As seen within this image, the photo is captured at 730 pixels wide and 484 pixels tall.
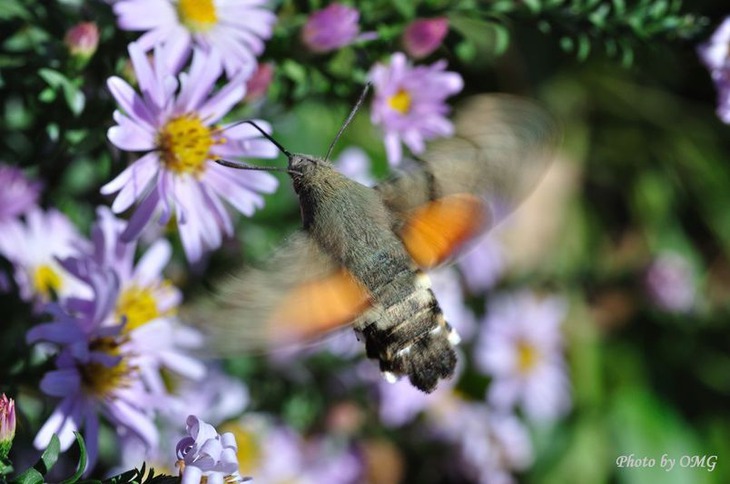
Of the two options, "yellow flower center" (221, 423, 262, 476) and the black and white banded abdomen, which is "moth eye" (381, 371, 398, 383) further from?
"yellow flower center" (221, 423, 262, 476)

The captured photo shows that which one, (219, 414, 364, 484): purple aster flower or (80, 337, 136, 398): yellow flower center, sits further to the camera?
(219, 414, 364, 484): purple aster flower

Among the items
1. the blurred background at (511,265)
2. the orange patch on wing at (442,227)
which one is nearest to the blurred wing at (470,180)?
the orange patch on wing at (442,227)

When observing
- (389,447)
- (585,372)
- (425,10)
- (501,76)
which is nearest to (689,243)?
(585,372)

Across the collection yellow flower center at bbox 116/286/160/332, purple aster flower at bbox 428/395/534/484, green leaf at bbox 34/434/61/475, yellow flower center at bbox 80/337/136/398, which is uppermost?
green leaf at bbox 34/434/61/475

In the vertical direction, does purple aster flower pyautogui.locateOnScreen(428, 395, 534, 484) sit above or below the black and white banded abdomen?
below

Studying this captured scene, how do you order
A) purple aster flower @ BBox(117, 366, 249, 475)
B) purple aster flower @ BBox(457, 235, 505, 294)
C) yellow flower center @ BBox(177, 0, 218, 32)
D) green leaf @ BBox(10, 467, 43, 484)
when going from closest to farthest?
green leaf @ BBox(10, 467, 43, 484)
yellow flower center @ BBox(177, 0, 218, 32)
purple aster flower @ BBox(117, 366, 249, 475)
purple aster flower @ BBox(457, 235, 505, 294)

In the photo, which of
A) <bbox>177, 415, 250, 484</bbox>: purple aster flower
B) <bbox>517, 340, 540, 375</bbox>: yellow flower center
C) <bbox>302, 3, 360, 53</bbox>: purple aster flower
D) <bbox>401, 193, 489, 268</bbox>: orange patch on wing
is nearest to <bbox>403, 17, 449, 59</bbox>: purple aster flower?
<bbox>302, 3, 360, 53</bbox>: purple aster flower

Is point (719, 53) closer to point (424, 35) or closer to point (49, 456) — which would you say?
point (424, 35)

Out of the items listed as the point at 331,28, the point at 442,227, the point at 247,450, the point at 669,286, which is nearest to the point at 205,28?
the point at 331,28

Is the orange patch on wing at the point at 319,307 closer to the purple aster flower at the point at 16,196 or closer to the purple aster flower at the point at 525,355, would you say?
the purple aster flower at the point at 16,196
